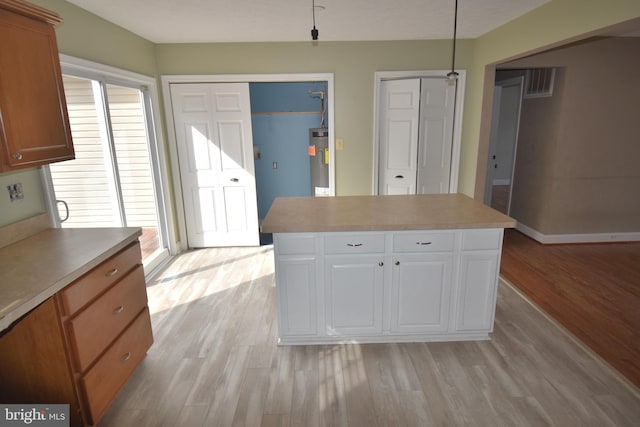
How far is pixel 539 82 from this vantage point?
457 cm

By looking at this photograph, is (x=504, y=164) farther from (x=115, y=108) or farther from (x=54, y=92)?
(x=54, y=92)

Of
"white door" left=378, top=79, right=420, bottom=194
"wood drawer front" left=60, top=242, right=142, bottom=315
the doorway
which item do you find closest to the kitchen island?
"wood drawer front" left=60, top=242, right=142, bottom=315

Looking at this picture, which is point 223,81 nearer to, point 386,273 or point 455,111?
point 455,111

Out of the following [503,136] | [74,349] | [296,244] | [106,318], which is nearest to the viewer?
[74,349]

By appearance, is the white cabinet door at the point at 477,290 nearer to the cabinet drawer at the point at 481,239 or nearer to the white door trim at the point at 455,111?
the cabinet drawer at the point at 481,239

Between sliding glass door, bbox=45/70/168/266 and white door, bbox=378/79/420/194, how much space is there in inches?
108

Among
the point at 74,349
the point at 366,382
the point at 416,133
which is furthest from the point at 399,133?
the point at 74,349

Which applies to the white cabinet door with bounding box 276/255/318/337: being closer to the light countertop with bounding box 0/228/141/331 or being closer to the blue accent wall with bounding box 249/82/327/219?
the light countertop with bounding box 0/228/141/331

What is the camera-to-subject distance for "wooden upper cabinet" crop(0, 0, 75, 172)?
1.75 m

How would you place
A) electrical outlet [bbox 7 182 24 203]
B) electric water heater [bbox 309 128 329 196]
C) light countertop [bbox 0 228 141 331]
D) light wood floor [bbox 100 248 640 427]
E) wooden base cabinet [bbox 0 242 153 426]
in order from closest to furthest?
light countertop [bbox 0 228 141 331] → wooden base cabinet [bbox 0 242 153 426] → light wood floor [bbox 100 248 640 427] → electrical outlet [bbox 7 182 24 203] → electric water heater [bbox 309 128 329 196]

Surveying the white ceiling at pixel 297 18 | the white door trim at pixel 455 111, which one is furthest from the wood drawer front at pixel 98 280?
the white door trim at pixel 455 111

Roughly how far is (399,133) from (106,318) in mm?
3555

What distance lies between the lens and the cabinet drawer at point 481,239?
2375 mm

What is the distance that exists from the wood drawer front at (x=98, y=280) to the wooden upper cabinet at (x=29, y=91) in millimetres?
654
